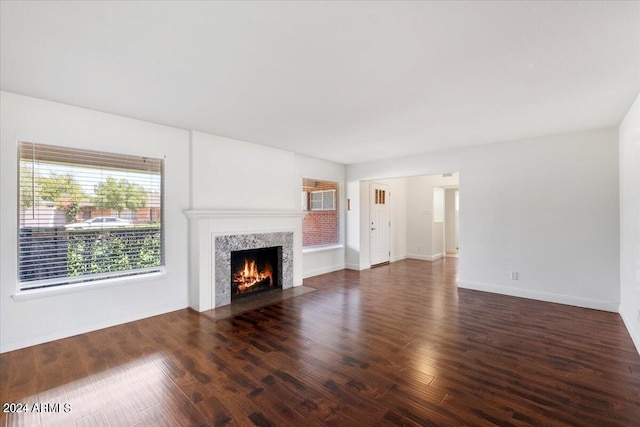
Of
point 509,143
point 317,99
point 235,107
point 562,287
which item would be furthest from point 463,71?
point 562,287

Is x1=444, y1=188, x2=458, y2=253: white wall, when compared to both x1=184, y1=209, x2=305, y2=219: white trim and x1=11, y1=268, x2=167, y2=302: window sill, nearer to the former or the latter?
x1=184, y1=209, x2=305, y2=219: white trim

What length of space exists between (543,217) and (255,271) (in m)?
4.58

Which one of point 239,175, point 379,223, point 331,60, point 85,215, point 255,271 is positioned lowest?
point 255,271

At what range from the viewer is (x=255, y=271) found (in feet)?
16.0

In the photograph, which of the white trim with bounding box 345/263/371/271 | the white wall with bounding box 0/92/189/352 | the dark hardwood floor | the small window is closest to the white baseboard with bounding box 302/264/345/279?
the white trim with bounding box 345/263/371/271

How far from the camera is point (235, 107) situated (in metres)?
3.19

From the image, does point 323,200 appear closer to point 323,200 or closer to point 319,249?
point 323,200

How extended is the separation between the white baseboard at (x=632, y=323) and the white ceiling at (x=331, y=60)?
2.24 metres

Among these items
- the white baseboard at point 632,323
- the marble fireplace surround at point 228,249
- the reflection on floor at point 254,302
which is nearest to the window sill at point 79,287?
the marble fireplace surround at point 228,249

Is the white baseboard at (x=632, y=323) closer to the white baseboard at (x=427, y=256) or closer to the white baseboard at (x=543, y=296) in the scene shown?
the white baseboard at (x=543, y=296)

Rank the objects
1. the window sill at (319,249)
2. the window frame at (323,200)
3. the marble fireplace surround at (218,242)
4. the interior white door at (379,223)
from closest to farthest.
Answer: the marble fireplace surround at (218,242), the window sill at (319,249), the window frame at (323,200), the interior white door at (379,223)

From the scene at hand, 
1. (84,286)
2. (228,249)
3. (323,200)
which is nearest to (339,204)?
(323,200)

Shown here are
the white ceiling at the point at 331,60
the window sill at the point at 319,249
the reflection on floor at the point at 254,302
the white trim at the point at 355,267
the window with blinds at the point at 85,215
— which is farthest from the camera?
the white trim at the point at 355,267

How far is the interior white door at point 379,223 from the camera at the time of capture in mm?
6949
